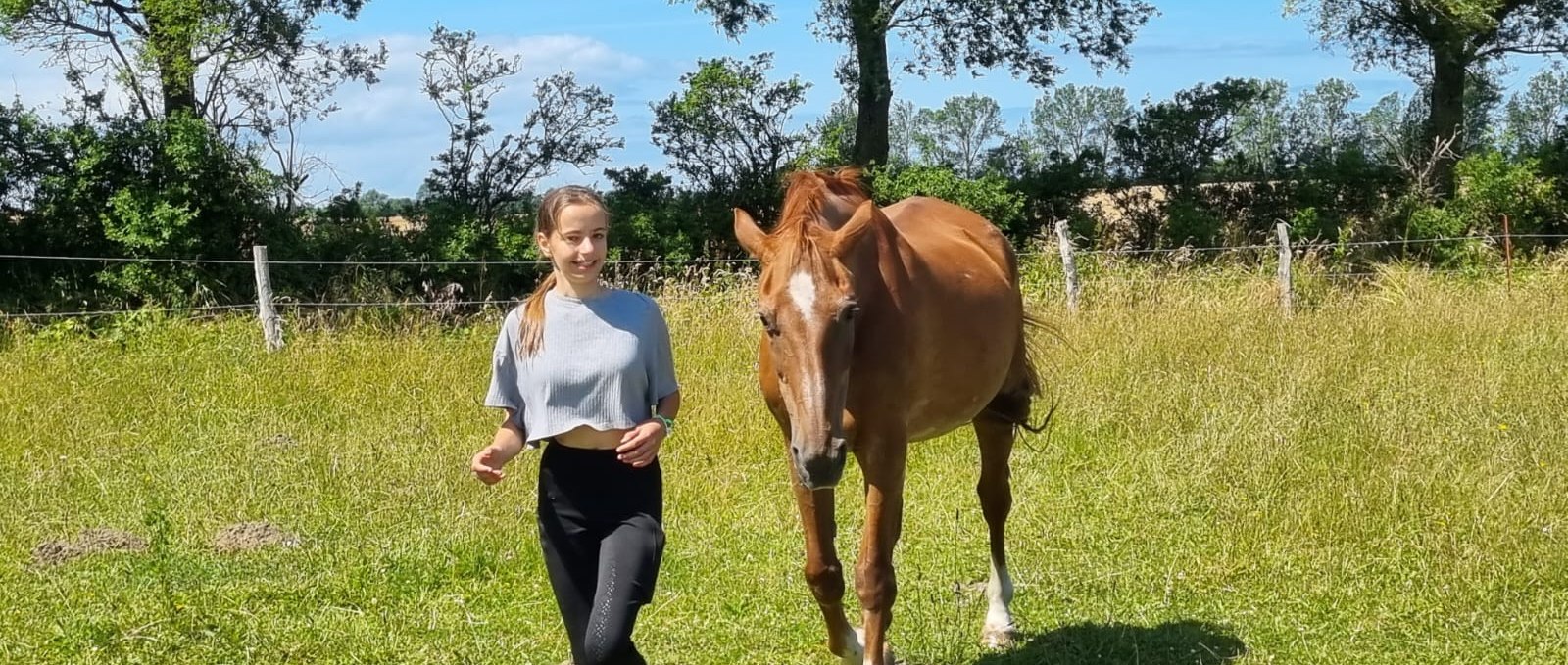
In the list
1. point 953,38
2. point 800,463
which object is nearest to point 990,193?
point 953,38

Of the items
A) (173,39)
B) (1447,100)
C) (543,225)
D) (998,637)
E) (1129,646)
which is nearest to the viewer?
(543,225)

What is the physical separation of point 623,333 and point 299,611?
2.71 meters

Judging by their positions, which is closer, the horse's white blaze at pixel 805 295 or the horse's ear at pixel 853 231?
the horse's white blaze at pixel 805 295

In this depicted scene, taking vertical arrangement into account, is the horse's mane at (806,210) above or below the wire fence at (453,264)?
above

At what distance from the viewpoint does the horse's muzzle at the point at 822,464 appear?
3430 millimetres

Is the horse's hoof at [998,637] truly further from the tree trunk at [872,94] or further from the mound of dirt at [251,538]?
the tree trunk at [872,94]

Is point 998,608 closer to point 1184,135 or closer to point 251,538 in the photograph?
point 251,538

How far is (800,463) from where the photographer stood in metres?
3.46

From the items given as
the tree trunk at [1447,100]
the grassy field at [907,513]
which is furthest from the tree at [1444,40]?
the grassy field at [907,513]

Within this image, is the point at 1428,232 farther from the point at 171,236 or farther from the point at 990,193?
the point at 171,236

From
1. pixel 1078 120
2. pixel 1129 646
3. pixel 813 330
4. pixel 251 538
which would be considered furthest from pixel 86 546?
pixel 1078 120

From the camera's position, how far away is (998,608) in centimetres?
511

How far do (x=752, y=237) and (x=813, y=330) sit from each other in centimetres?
57

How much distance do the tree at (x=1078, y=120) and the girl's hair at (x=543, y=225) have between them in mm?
16869
